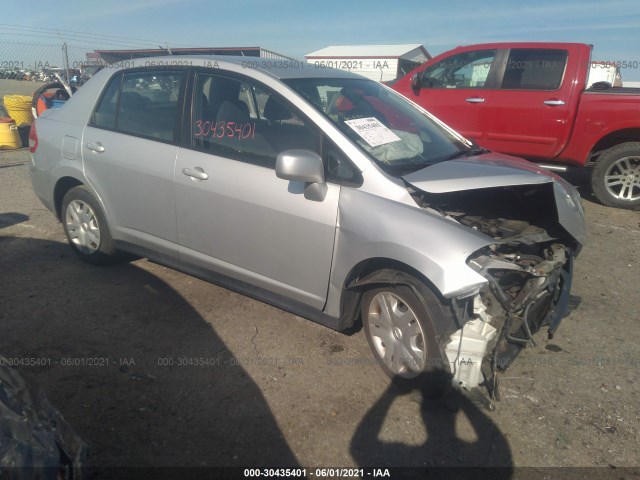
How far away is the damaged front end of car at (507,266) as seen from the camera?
2.56 m

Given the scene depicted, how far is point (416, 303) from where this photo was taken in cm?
262

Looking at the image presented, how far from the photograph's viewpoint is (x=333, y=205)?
284 centimetres

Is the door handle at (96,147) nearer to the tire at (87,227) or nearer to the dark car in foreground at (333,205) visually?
the dark car in foreground at (333,205)

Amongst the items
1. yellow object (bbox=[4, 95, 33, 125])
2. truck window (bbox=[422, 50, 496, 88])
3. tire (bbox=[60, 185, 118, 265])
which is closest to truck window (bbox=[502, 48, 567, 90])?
truck window (bbox=[422, 50, 496, 88])

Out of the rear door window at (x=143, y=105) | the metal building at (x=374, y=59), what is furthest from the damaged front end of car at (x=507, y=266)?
Answer: the metal building at (x=374, y=59)

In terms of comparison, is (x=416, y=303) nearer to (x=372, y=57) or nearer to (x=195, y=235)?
(x=195, y=235)

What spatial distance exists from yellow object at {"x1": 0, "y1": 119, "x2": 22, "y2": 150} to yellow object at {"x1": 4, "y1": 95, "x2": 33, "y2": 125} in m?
0.92

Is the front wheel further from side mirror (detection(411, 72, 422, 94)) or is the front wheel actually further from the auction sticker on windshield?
side mirror (detection(411, 72, 422, 94))

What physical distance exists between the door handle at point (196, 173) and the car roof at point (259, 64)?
76 cm

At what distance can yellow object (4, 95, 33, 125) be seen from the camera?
1077cm

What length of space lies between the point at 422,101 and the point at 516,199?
4378mm

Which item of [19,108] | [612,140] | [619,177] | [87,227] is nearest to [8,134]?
[19,108]

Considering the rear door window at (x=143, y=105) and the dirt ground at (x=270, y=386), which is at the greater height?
the rear door window at (x=143, y=105)

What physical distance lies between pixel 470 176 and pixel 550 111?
14.2ft
